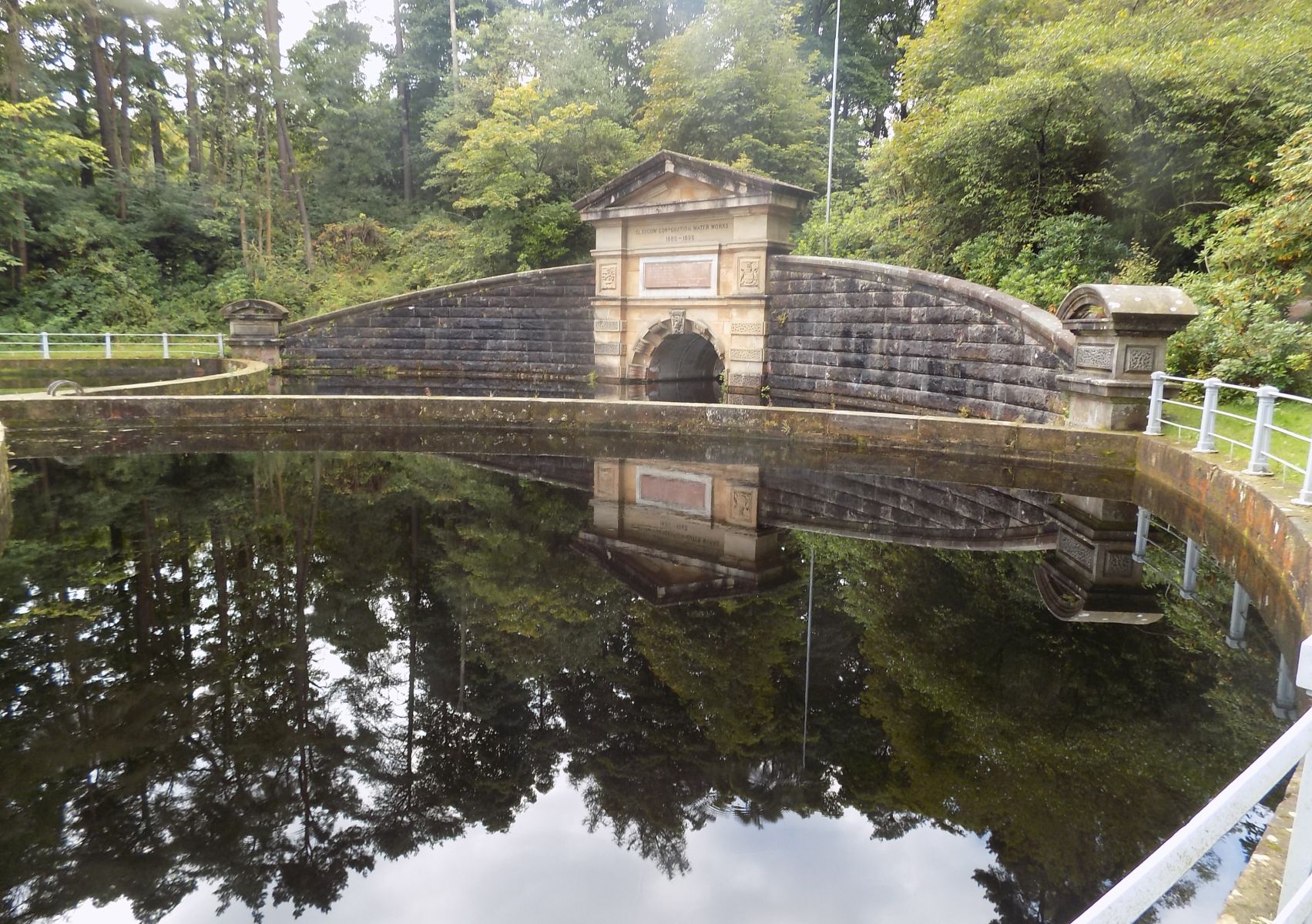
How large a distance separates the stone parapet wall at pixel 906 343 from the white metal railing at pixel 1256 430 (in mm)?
1590

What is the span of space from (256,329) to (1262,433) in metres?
19.4

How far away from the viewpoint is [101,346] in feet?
59.8

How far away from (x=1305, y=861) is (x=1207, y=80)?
40.4ft

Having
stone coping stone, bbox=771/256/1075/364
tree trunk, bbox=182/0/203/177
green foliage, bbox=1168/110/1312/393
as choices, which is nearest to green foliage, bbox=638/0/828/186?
stone coping stone, bbox=771/256/1075/364

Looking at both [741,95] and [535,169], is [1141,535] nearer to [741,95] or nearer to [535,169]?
[741,95]

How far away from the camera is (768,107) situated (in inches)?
843

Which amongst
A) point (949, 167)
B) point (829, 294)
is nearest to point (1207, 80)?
point (949, 167)

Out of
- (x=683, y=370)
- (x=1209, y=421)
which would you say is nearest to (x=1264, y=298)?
(x=1209, y=421)

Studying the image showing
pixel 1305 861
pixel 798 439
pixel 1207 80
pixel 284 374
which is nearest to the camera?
pixel 1305 861

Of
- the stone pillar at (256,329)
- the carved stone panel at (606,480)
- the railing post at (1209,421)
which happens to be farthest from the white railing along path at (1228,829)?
the stone pillar at (256,329)

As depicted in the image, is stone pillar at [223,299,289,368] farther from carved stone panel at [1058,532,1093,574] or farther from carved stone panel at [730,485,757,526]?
carved stone panel at [1058,532,1093,574]

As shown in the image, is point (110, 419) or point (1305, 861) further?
point (110, 419)

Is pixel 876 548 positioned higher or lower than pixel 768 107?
lower

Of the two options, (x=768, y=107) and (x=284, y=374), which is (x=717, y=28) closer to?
(x=768, y=107)
